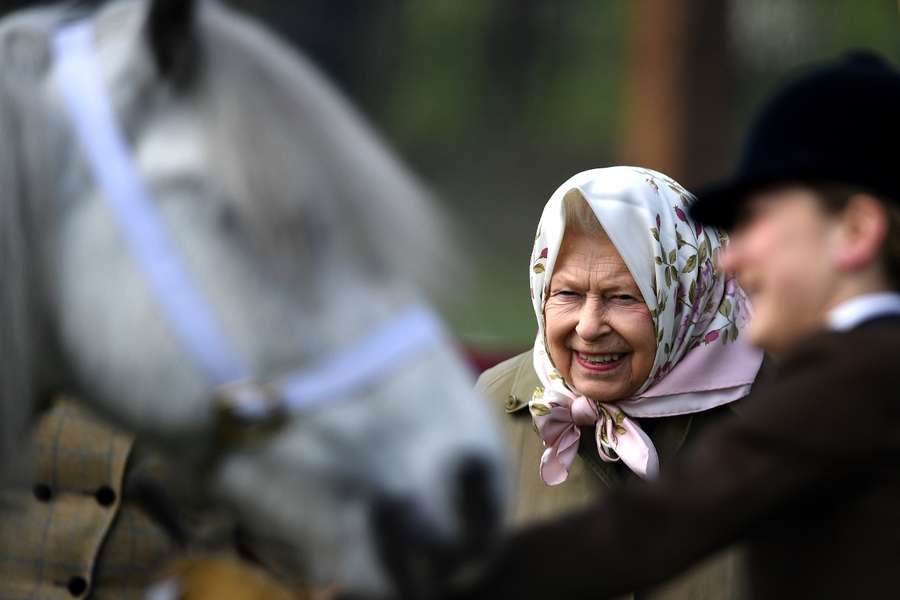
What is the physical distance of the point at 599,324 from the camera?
2.53 meters

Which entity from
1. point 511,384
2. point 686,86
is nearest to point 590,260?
point 511,384

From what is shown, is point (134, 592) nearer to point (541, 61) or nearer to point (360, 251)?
point (360, 251)

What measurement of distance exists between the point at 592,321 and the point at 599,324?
20 millimetres

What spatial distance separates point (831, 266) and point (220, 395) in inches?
29.9

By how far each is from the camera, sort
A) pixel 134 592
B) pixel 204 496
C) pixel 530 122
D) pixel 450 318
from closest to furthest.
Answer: pixel 204 496 → pixel 450 318 → pixel 134 592 → pixel 530 122

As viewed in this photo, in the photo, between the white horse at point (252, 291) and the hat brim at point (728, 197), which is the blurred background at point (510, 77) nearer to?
the hat brim at point (728, 197)

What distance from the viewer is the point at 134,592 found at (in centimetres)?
229

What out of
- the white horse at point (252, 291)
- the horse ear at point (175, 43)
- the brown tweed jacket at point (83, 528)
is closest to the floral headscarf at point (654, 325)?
the brown tweed jacket at point (83, 528)

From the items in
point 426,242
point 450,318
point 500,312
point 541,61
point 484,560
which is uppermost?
point 426,242

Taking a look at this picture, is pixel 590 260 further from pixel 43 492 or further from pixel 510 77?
pixel 510 77

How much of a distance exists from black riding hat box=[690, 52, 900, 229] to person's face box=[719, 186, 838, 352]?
38 millimetres

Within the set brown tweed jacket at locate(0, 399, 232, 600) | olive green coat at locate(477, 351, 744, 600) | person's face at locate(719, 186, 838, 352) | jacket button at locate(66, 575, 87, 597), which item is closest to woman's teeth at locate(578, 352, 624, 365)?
olive green coat at locate(477, 351, 744, 600)

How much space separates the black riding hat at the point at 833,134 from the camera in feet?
5.23

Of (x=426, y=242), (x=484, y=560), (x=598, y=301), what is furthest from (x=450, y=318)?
(x=598, y=301)
